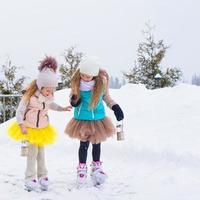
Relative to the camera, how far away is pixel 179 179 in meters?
4.99

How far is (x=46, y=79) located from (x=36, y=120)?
16.9 inches

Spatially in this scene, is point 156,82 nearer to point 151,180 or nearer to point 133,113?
point 133,113

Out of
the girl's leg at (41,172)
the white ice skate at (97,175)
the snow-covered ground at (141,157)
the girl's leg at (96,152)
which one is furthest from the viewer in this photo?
the girl's leg at (96,152)

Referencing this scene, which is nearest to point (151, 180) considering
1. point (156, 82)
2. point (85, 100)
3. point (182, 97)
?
point (85, 100)

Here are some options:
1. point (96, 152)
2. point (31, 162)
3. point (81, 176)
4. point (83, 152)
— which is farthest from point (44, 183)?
point (96, 152)

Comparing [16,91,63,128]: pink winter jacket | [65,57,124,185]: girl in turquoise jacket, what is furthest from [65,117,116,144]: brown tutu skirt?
[16,91,63,128]: pink winter jacket

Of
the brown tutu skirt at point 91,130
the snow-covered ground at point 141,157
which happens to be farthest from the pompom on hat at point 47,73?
the snow-covered ground at point 141,157

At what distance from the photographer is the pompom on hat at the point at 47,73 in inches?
185

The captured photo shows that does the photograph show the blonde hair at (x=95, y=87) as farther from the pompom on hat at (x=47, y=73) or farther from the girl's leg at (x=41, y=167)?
the girl's leg at (x=41, y=167)

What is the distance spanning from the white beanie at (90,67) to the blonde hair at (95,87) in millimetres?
74

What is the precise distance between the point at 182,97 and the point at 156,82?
18153mm

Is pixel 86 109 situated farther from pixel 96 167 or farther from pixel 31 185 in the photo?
pixel 31 185

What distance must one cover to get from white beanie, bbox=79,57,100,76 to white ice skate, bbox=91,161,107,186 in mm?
977

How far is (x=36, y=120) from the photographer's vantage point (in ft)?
15.6
